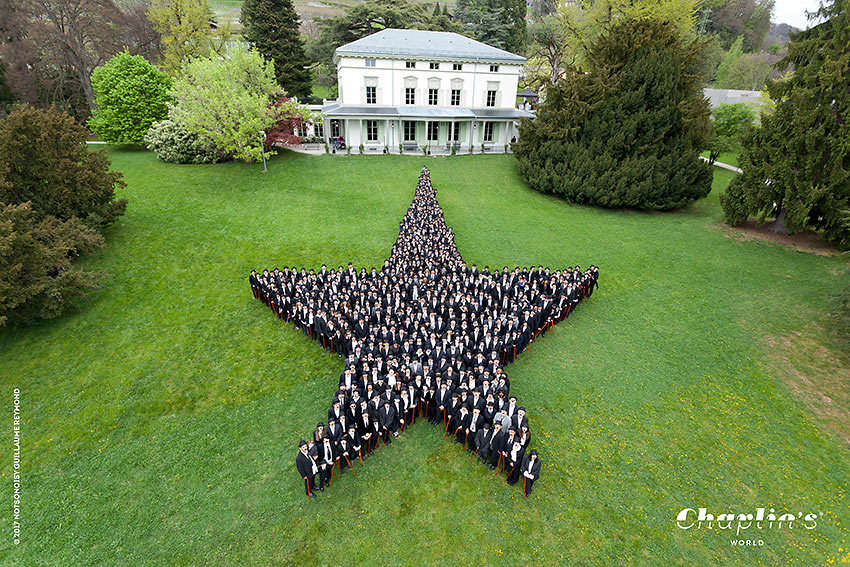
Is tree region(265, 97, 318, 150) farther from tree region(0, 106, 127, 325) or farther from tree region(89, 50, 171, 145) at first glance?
tree region(0, 106, 127, 325)

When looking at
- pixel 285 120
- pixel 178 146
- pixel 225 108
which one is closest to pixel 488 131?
pixel 285 120

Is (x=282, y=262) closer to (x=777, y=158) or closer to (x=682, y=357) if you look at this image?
(x=682, y=357)

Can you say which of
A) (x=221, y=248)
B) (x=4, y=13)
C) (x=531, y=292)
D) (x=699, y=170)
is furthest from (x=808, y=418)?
(x=4, y=13)

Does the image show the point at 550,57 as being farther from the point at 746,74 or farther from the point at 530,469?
the point at 530,469

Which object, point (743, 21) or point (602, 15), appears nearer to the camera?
point (602, 15)

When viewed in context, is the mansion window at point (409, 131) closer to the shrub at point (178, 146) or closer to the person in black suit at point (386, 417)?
the shrub at point (178, 146)
